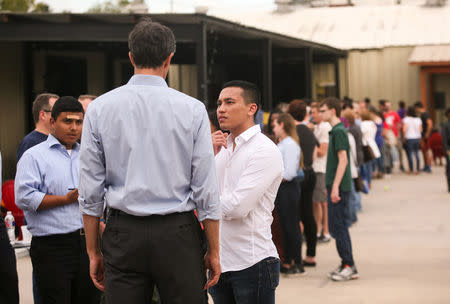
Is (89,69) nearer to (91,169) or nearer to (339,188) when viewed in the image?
(339,188)

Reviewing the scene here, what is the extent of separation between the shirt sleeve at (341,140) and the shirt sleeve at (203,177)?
16.2 ft

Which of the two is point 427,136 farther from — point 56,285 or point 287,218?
point 56,285

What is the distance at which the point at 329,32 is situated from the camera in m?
36.5

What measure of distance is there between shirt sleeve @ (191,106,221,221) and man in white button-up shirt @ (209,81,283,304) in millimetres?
744

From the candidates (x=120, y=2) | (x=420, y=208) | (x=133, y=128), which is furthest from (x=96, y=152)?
(x=120, y=2)

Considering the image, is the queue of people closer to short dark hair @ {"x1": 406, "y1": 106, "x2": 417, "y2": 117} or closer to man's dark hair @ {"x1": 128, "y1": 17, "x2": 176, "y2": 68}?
man's dark hair @ {"x1": 128, "y1": 17, "x2": 176, "y2": 68}

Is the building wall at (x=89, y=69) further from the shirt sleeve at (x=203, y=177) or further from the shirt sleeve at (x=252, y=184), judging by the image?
the shirt sleeve at (x=203, y=177)

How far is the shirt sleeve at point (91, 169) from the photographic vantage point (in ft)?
10.7

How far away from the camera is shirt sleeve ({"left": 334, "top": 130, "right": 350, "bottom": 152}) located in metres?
8.12

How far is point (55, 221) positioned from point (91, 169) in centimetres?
166

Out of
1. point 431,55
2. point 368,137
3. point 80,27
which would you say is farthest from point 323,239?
point 431,55

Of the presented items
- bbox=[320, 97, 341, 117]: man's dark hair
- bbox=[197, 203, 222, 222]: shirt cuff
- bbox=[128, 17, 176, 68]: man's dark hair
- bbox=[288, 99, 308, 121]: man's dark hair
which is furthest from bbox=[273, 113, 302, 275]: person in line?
bbox=[128, 17, 176, 68]: man's dark hair

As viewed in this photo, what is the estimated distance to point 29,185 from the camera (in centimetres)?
483

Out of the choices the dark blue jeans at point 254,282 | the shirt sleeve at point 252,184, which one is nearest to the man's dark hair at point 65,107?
the shirt sleeve at point 252,184
